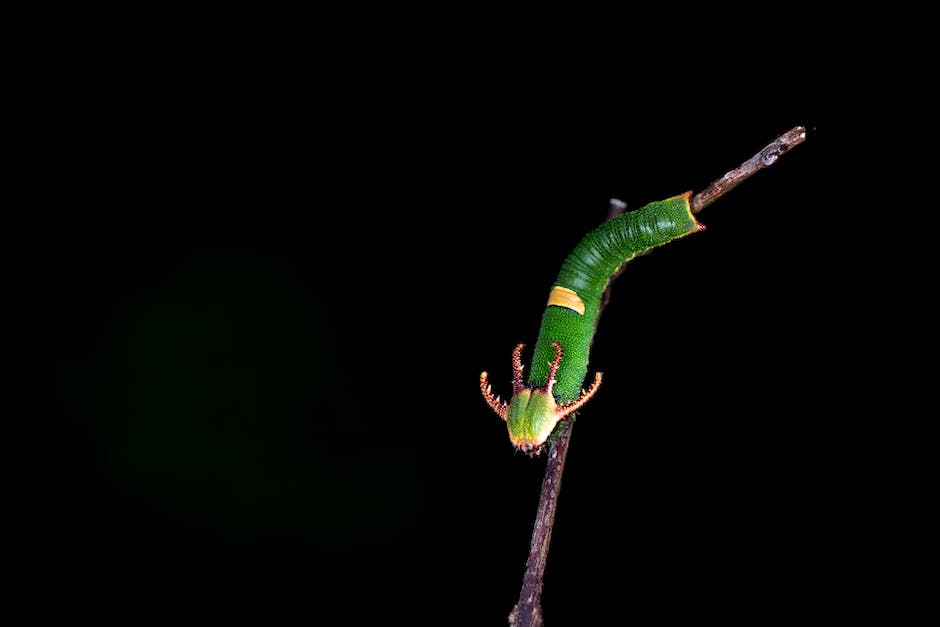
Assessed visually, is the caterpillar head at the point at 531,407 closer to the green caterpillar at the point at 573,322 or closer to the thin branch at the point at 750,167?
the green caterpillar at the point at 573,322

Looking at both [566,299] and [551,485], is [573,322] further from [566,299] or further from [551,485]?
[551,485]

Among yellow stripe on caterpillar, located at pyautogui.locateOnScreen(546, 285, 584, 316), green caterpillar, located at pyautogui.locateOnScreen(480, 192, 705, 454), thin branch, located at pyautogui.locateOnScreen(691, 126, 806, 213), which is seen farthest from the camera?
yellow stripe on caterpillar, located at pyautogui.locateOnScreen(546, 285, 584, 316)

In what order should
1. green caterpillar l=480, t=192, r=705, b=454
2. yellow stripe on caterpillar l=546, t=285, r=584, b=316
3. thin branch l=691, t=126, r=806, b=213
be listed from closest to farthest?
thin branch l=691, t=126, r=806, b=213 < green caterpillar l=480, t=192, r=705, b=454 < yellow stripe on caterpillar l=546, t=285, r=584, b=316

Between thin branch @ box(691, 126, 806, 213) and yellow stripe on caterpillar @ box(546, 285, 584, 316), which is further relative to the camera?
yellow stripe on caterpillar @ box(546, 285, 584, 316)

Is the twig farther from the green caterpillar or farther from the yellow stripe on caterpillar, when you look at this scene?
the yellow stripe on caterpillar

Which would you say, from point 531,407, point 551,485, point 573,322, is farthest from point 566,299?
point 551,485

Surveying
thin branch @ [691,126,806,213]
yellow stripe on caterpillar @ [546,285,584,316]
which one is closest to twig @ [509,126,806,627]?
thin branch @ [691,126,806,213]

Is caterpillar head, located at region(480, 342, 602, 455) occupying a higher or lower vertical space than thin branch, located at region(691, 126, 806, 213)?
lower
